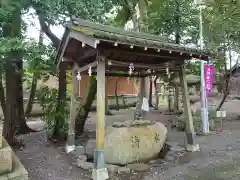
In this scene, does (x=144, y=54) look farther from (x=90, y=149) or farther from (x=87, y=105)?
(x=87, y=105)

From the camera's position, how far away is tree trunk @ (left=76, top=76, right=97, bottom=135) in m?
8.90

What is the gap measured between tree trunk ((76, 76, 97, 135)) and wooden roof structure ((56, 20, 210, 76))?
49.2 inches

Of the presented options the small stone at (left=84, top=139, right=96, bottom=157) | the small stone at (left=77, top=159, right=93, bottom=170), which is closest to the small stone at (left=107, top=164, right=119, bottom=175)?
the small stone at (left=77, top=159, right=93, bottom=170)

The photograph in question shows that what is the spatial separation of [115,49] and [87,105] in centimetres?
403

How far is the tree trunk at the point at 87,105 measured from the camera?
29.2 ft

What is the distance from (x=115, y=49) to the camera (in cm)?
552

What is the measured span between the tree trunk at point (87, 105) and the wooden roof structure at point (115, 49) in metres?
→ 1.25

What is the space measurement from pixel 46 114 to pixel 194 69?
29.5ft

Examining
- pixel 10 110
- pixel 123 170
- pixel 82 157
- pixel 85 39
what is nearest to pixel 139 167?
pixel 123 170

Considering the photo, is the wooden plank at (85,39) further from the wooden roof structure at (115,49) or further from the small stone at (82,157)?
the small stone at (82,157)

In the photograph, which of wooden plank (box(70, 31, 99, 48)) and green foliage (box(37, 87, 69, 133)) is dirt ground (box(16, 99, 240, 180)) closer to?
green foliage (box(37, 87, 69, 133))

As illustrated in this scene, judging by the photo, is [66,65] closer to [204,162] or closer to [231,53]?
[204,162]

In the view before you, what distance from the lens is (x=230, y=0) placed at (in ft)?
26.6

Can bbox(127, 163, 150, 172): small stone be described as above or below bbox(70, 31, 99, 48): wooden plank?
below
